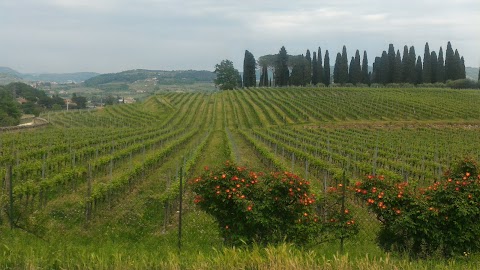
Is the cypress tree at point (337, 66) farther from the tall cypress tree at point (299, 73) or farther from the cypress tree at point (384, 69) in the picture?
the cypress tree at point (384, 69)

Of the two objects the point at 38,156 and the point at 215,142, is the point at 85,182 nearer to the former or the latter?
the point at 38,156

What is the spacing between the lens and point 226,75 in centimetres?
11919

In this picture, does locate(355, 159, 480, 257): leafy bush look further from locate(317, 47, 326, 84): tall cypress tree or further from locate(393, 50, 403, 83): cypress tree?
locate(317, 47, 326, 84): tall cypress tree

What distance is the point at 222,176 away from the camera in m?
9.81

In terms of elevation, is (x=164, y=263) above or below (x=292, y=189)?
below

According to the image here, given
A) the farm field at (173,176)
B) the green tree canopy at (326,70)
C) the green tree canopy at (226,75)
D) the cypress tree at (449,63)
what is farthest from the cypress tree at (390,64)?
the green tree canopy at (226,75)

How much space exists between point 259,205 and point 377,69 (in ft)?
311

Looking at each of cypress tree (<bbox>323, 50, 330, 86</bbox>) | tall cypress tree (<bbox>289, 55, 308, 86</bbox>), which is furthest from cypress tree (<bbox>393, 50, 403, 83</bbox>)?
tall cypress tree (<bbox>289, 55, 308, 86</bbox>)

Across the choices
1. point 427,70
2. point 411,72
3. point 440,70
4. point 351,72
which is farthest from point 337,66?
point 440,70

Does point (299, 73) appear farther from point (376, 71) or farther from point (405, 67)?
point (405, 67)

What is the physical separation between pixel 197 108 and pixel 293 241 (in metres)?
67.6

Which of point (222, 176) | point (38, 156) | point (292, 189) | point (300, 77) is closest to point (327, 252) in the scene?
point (292, 189)

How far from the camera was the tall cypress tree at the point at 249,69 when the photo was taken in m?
111

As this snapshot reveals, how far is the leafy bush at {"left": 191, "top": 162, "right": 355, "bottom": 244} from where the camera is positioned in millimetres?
9766
